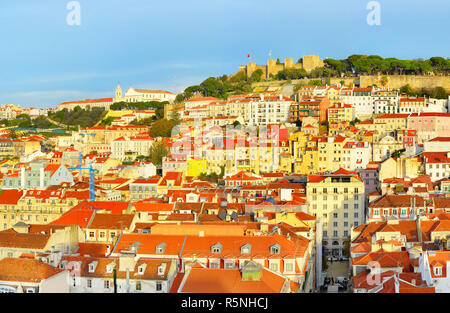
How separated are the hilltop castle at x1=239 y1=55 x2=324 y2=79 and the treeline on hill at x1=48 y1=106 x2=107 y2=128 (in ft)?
47.2

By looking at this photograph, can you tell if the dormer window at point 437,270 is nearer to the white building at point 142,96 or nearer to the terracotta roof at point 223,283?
the terracotta roof at point 223,283

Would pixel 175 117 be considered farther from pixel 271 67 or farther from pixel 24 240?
pixel 24 240

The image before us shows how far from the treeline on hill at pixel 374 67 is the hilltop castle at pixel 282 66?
1.53 meters

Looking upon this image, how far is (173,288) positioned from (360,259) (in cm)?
447

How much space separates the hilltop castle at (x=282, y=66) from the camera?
180 ft

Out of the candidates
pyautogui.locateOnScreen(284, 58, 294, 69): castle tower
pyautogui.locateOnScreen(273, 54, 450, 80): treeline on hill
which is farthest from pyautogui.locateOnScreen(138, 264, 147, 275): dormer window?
pyautogui.locateOnScreen(284, 58, 294, 69): castle tower

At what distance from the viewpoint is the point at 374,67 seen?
50.4 meters

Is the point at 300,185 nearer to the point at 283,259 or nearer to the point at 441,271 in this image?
the point at 283,259

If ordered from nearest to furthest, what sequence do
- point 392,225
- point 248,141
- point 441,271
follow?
point 441,271
point 392,225
point 248,141

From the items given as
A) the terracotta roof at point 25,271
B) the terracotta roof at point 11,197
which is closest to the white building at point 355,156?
the terracotta roof at point 11,197

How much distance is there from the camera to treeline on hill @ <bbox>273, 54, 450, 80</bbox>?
163 feet

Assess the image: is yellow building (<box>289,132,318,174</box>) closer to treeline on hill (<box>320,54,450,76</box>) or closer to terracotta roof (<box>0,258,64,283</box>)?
treeline on hill (<box>320,54,450,76</box>)

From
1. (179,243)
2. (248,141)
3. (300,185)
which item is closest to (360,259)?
(179,243)
